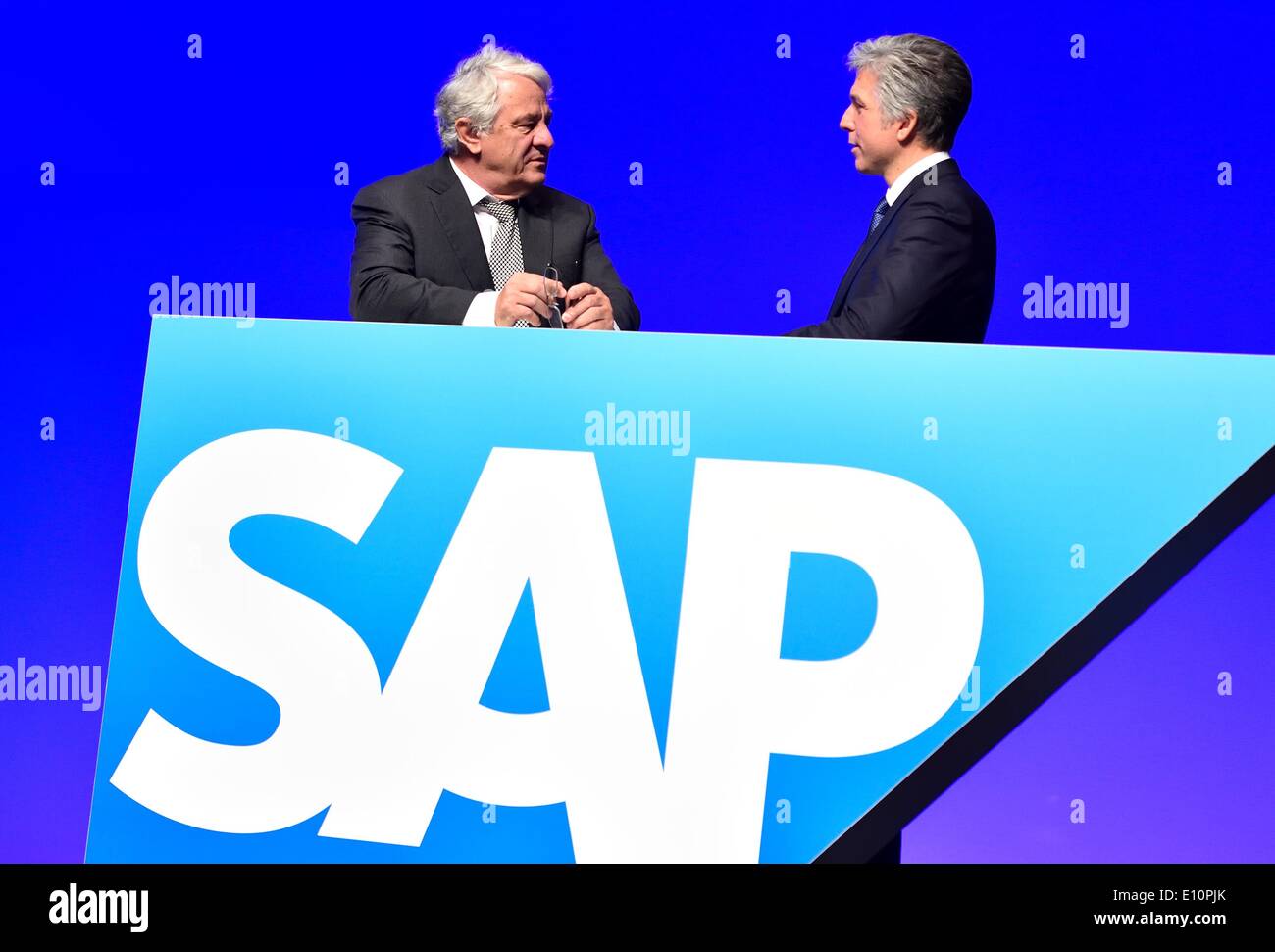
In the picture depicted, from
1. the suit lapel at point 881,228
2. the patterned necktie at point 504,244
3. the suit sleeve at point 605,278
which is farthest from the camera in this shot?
the patterned necktie at point 504,244

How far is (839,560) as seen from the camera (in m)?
2.56

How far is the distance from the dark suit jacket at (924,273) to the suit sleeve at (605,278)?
1.29 ft

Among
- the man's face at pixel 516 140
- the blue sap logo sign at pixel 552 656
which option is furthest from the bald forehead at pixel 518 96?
the blue sap logo sign at pixel 552 656

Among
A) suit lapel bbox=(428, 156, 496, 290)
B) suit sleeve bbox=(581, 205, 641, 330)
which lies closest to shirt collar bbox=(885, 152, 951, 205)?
suit sleeve bbox=(581, 205, 641, 330)

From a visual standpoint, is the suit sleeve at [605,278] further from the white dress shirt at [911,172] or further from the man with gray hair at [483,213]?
the white dress shirt at [911,172]

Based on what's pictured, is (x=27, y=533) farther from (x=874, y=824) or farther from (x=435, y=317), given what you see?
(x=874, y=824)

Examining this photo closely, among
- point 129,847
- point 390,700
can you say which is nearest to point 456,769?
point 390,700

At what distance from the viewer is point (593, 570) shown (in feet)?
8.27

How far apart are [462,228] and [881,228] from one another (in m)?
0.81

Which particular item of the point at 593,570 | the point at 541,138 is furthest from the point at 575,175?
the point at 593,570

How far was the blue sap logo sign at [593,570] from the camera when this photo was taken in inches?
97.0

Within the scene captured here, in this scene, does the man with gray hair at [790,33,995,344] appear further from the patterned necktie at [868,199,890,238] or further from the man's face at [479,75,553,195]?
the man's face at [479,75,553,195]

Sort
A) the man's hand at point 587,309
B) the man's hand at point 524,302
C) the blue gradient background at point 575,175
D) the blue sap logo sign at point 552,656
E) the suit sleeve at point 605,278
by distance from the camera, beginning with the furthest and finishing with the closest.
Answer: the blue gradient background at point 575,175 → the suit sleeve at point 605,278 → the man's hand at point 587,309 → the man's hand at point 524,302 → the blue sap logo sign at point 552,656

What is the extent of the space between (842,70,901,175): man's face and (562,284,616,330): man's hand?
610mm
